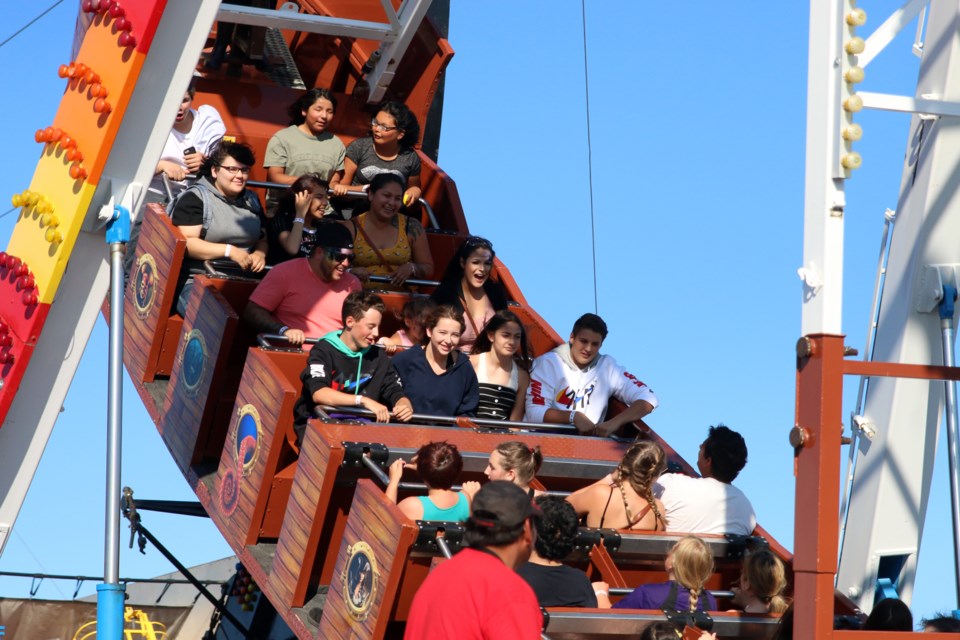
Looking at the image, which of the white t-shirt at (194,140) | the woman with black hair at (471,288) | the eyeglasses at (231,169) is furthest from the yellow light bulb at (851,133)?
the white t-shirt at (194,140)

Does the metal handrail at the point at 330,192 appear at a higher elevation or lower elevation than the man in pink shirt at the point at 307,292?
higher

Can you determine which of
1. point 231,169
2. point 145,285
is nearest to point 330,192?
point 231,169

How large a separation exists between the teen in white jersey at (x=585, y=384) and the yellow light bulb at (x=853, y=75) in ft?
9.06

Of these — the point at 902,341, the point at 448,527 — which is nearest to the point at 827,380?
the point at 448,527

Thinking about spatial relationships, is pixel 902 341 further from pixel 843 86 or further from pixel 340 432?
pixel 340 432

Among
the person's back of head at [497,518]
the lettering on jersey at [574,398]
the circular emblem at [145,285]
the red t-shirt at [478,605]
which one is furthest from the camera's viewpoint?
the lettering on jersey at [574,398]

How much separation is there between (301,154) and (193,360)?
2.04 m

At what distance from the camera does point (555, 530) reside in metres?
5.25

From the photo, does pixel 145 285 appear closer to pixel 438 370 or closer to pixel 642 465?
pixel 438 370

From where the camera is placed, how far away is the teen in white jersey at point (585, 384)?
297 inches

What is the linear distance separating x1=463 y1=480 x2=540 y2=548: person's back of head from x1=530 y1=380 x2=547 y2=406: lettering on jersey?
11.4 feet

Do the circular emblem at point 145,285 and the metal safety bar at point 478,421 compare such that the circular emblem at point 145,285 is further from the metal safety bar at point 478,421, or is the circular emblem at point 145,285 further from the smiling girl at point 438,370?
the metal safety bar at point 478,421

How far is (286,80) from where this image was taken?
1065cm

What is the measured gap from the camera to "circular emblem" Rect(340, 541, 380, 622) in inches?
211
